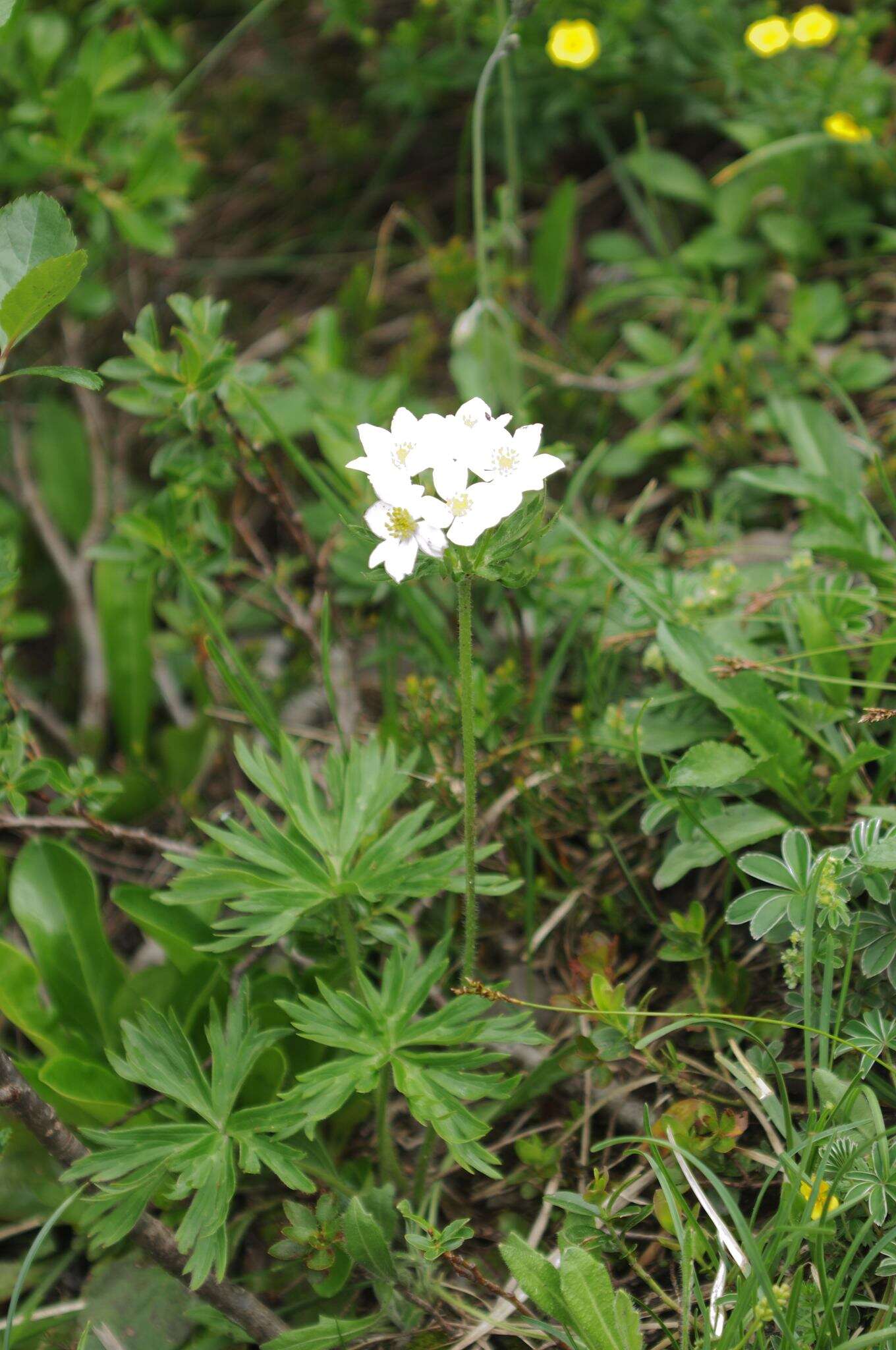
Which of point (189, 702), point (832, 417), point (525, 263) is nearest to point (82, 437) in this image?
point (189, 702)

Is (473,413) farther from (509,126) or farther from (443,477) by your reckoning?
(509,126)

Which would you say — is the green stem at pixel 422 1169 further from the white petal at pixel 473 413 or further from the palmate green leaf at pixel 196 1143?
the white petal at pixel 473 413

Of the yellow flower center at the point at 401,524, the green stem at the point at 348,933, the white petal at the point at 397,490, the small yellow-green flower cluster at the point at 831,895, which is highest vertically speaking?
the white petal at the point at 397,490

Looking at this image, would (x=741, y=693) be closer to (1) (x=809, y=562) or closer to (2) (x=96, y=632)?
(1) (x=809, y=562)

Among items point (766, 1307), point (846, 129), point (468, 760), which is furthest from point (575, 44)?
point (766, 1307)

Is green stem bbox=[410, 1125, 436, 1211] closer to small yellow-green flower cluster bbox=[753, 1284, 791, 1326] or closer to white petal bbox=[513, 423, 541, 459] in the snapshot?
small yellow-green flower cluster bbox=[753, 1284, 791, 1326]

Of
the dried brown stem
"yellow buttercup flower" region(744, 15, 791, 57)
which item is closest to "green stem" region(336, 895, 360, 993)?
the dried brown stem

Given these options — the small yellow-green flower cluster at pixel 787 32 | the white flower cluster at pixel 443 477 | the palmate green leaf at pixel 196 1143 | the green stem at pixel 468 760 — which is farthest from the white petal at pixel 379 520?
the small yellow-green flower cluster at pixel 787 32
